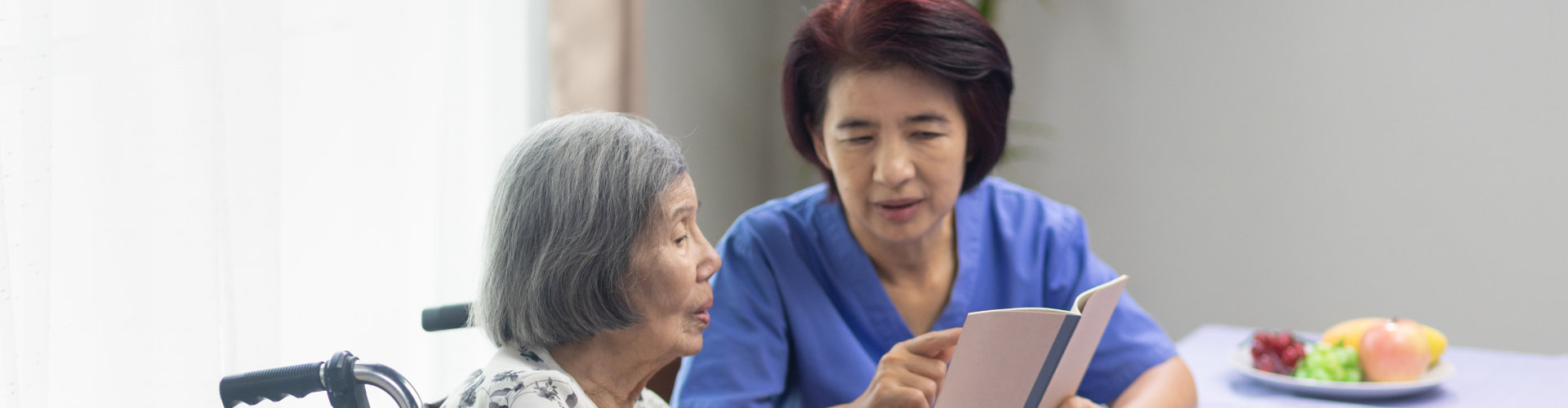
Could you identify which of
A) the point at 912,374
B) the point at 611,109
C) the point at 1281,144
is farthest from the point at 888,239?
the point at 1281,144

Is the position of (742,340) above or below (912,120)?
below

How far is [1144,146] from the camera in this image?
311 centimetres

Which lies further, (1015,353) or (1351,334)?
(1351,334)

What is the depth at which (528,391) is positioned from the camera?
0.85 meters

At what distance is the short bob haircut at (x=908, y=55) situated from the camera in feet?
4.41

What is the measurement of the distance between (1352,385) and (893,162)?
807mm

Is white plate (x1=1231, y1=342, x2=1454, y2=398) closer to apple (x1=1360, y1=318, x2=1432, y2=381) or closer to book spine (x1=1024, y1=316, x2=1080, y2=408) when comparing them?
apple (x1=1360, y1=318, x2=1432, y2=381)

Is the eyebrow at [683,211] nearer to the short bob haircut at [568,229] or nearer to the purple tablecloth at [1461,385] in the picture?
the short bob haircut at [568,229]

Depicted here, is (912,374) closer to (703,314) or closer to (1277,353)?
(703,314)

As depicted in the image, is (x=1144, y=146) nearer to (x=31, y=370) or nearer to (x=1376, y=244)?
(x=1376, y=244)

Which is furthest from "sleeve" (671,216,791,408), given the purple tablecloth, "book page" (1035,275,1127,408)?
the purple tablecloth

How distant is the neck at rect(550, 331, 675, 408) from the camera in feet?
3.05

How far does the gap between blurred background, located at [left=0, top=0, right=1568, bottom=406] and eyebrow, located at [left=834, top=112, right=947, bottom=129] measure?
54 centimetres

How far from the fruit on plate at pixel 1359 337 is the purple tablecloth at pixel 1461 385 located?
6 cm
